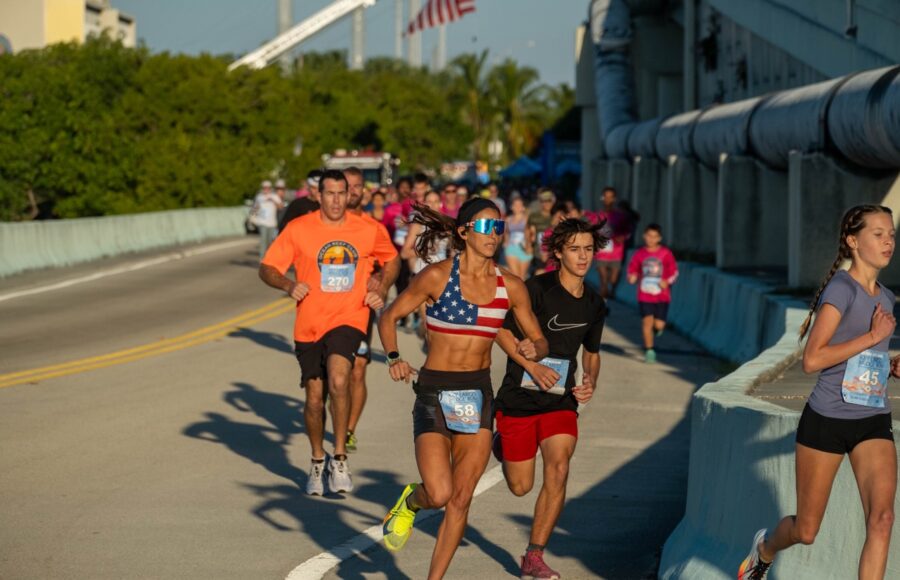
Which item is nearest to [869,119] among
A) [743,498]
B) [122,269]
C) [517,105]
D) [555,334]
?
[555,334]

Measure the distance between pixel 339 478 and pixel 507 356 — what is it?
203 cm

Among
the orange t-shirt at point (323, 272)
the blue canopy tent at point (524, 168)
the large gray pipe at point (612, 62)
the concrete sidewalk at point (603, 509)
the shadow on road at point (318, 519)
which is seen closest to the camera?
the shadow on road at point (318, 519)

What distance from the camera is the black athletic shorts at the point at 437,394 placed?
794 centimetres

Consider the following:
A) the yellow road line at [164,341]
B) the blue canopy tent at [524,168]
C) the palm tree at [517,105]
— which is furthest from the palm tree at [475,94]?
the yellow road line at [164,341]

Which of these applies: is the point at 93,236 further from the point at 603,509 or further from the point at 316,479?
the point at 603,509

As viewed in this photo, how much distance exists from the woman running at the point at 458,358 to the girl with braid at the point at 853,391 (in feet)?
5.45

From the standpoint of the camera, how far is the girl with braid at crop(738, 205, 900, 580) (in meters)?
6.60

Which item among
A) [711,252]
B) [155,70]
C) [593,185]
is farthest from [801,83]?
[155,70]

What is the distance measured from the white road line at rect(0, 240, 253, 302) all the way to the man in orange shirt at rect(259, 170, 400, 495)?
16446 mm

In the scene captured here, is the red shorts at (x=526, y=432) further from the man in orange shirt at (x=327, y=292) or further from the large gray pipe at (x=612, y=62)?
the large gray pipe at (x=612, y=62)

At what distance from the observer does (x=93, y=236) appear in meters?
37.6

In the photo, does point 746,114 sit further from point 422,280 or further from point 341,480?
point 422,280

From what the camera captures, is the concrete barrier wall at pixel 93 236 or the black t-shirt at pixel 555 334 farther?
the concrete barrier wall at pixel 93 236

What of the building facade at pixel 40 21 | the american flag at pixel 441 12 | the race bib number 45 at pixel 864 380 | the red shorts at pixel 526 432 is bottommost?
the red shorts at pixel 526 432
